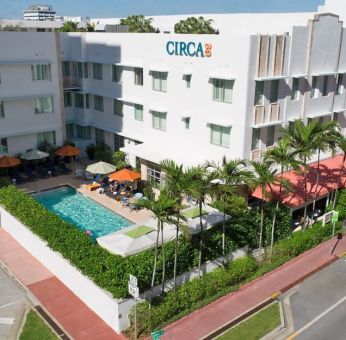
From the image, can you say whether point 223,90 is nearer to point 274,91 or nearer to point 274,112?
point 274,91

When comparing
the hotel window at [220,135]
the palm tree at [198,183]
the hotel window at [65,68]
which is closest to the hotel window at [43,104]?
the hotel window at [65,68]

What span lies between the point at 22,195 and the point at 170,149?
12.4 metres

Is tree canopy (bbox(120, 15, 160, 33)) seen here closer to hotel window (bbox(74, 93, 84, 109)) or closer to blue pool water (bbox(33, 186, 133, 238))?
hotel window (bbox(74, 93, 84, 109))

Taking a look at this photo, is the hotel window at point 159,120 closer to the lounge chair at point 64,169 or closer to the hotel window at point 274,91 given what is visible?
the hotel window at point 274,91

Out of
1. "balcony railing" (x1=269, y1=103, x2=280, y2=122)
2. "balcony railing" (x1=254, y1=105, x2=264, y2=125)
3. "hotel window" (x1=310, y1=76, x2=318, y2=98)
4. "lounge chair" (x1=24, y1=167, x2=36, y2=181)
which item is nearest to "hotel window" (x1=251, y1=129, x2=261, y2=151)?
"balcony railing" (x1=254, y1=105, x2=264, y2=125)

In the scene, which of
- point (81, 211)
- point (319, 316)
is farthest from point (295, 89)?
point (81, 211)

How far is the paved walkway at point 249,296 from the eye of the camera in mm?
19531

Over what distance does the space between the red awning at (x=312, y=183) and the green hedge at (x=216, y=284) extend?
224 cm

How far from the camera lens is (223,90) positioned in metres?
30.0

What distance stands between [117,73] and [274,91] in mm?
15191

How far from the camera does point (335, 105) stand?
36062mm

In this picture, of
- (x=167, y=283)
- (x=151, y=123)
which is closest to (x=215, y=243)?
(x=167, y=283)

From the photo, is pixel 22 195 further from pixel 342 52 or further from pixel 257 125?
pixel 342 52

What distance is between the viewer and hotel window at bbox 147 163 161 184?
3469cm
